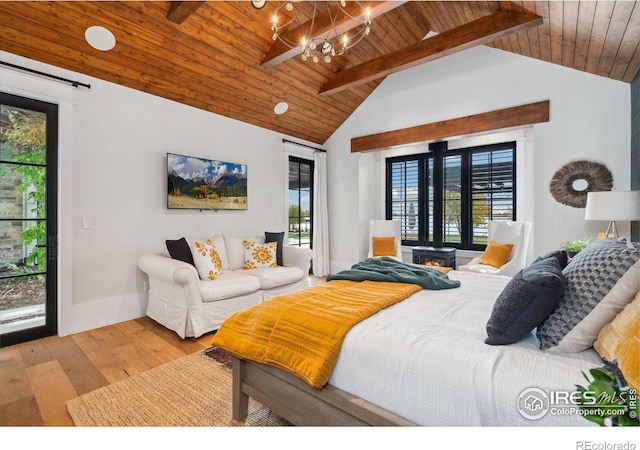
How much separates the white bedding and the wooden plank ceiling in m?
2.58

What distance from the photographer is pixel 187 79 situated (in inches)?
141

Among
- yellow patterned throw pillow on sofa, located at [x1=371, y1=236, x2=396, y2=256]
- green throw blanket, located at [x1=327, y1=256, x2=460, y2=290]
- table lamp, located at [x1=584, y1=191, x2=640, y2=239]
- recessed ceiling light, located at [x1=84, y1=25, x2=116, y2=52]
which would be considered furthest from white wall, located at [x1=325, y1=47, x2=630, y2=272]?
recessed ceiling light, located at [x1=84, y1=25, x2=116, y2=52]

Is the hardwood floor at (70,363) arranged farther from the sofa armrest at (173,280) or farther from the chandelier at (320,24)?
the chandelier at (320,24)

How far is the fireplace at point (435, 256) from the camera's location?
475cm

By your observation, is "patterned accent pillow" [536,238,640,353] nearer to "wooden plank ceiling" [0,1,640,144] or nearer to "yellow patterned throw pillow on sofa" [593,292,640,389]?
"yellow patterned throw pillow on sofa" [593,292,640,389]

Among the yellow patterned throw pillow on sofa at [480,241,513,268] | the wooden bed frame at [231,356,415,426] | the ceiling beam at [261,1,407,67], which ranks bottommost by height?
the wooden bed frame at [231,356,415,426]

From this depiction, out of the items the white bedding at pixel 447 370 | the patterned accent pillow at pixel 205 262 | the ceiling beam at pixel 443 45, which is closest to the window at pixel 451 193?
the ceiling beam at pixel 443 45

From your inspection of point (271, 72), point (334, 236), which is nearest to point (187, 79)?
point (271, 72)

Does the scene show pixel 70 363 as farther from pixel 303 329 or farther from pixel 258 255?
pixel 303 329

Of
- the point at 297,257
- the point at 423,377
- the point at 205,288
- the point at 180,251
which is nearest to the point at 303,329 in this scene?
the point at 423,377

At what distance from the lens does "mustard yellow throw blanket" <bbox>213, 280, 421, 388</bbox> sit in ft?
4.49

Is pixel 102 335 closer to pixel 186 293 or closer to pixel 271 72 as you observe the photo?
pixel 186 293

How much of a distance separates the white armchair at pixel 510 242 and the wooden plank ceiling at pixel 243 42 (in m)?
1.87

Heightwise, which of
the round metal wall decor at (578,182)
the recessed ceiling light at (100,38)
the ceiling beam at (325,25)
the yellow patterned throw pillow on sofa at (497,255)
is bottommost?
the yellow patterned throw pillow on sofa at (497,255)
